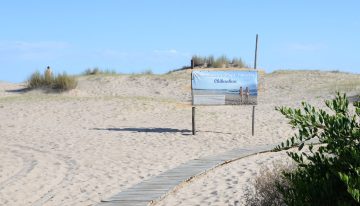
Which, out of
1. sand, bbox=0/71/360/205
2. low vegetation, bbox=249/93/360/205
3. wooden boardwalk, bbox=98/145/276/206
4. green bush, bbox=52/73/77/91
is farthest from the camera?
green bush, bbox=52/73/77/91

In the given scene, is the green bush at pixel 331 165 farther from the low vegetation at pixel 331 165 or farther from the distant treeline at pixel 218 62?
the distant treeline at pixel 218 62

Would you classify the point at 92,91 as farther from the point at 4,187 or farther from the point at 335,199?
the point at 335,199

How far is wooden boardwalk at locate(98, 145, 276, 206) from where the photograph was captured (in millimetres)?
7133

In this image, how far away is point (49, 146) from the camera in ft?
43.1

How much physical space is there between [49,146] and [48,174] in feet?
11.2

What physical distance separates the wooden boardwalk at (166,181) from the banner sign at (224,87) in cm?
346

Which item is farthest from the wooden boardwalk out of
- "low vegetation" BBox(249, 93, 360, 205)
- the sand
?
"low vegetation" BBox(249, 93, 360, 205)

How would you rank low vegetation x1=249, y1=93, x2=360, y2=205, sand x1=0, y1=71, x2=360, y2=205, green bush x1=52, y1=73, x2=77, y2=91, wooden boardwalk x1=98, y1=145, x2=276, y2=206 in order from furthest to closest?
1. green bush x1=52, y1=73, x2=77, y2=91
2. sand x1=0, y1=71, x2=360, y2=205
3. wooden boardwalk x1=98, y1=145, x2=276, y2=206
4. low vegetation x1=249, y1=93, x2=360, y2=205

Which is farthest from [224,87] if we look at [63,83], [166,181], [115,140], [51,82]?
[51,82]

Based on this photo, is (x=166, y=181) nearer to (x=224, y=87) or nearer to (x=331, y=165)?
(x=331, y=165)

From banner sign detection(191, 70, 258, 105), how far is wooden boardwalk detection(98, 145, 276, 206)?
346 centimetres

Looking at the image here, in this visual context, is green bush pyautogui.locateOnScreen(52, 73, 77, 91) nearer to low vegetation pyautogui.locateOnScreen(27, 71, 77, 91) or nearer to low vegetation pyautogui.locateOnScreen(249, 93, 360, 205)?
low vegetation pyautogui.locateOnScreen(27, 71, 77, 91)

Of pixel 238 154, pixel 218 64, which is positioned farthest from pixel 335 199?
pixel 218 64

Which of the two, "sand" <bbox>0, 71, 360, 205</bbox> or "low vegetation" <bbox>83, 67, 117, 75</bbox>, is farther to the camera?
"low vegetation" <bbox>83, 67, 117, 75</bbox>
